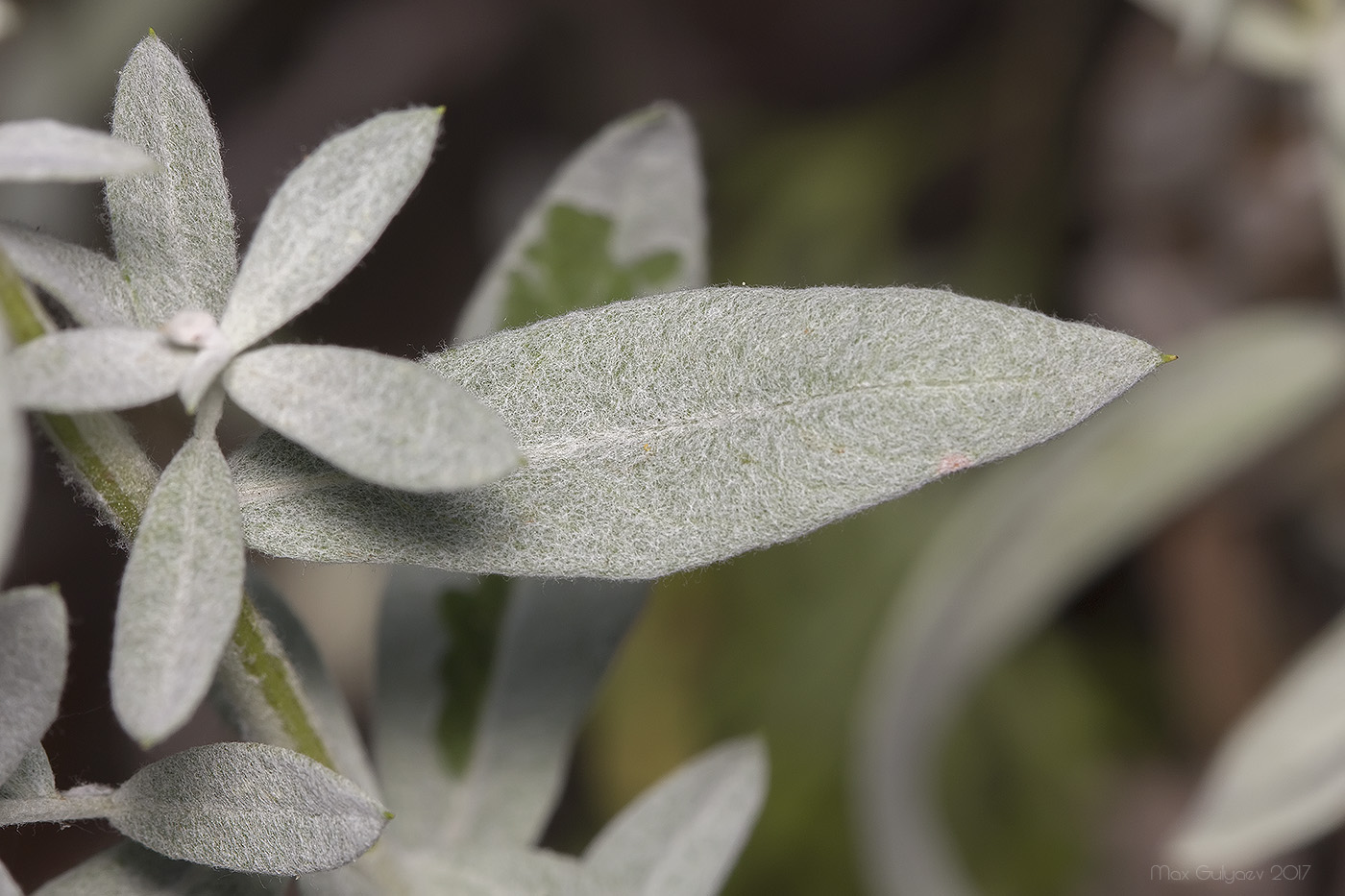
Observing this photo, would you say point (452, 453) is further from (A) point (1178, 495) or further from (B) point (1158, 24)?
(B) point (1158, 24)

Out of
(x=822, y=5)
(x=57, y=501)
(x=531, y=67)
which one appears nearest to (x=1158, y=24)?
(x=822, y=5)

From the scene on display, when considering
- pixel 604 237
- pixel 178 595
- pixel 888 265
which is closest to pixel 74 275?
pixel 178 595

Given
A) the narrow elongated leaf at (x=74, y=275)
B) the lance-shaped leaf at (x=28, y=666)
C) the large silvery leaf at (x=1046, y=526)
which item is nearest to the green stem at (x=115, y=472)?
the narrow elongated leaf at (x=74, y=275)

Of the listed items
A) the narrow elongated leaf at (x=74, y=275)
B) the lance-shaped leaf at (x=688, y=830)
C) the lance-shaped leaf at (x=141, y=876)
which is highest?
the narrow elongated leaf at (x=74, y=275)

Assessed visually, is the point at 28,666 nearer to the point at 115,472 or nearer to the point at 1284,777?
the point at 115,472

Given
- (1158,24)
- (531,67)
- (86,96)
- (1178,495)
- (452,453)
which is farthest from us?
(531,67)

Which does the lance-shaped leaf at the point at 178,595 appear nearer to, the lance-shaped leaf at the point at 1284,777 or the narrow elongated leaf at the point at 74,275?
the narrow elongated leaf at the point at 74,275

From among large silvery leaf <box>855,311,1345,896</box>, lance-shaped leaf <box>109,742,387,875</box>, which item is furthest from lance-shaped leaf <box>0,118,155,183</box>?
large silvery leaf <box>855,311,1345,896</box>
